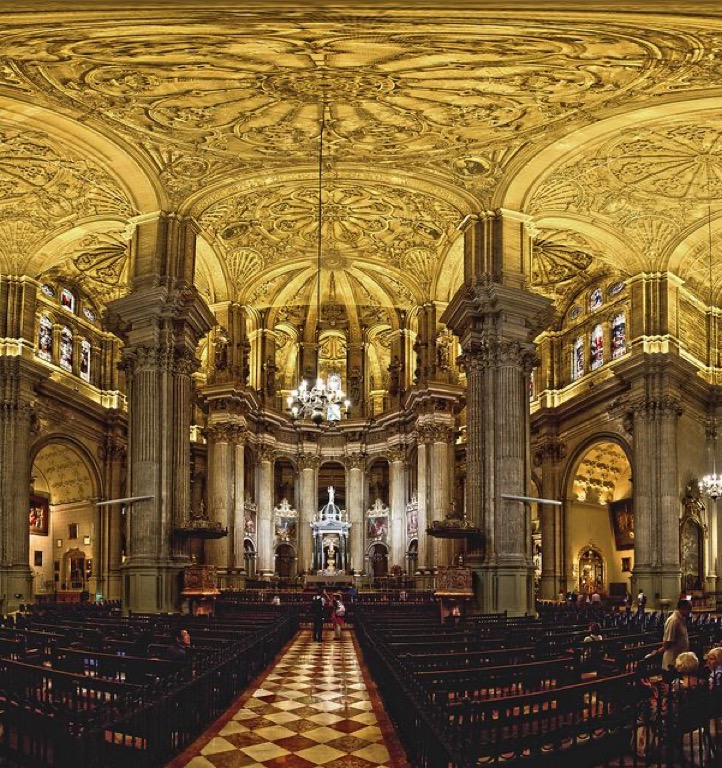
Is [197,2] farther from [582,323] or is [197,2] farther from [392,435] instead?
[392,435]

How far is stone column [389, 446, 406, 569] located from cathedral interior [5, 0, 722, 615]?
12 centimetres

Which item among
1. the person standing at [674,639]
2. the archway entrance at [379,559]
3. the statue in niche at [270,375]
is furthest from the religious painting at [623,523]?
the person standing at [674,639]

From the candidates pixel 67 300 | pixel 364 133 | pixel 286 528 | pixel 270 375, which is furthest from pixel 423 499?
pixel 364 133

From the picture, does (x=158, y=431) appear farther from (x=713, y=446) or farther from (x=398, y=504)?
(x=713, y=446)

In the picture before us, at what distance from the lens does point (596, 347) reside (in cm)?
3494

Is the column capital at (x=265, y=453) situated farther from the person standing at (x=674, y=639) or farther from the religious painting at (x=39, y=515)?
the person standing at (x=674, y=639)

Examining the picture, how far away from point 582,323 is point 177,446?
18.5m

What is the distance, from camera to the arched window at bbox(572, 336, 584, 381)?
118 ft

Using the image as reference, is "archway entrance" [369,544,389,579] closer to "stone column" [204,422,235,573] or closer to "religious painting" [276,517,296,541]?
"religious painting" [276,517,296,541]

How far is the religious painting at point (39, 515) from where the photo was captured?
37594 millimetres

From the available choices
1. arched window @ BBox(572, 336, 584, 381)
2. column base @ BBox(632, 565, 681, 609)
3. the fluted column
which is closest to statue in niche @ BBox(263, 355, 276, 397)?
arched window @ BBox(572, 336, 584, 381)

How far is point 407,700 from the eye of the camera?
787 cm

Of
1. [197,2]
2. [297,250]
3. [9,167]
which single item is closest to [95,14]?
[197,2]

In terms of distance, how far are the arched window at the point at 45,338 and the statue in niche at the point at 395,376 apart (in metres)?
16.1
